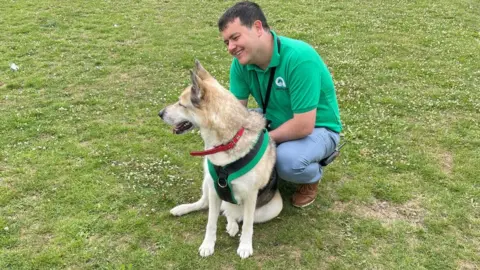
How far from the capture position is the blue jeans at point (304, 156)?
14.3 feet

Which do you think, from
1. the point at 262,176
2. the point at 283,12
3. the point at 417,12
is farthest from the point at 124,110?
the point at 417,12

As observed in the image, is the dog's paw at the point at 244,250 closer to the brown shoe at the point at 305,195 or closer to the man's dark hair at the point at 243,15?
the brown shoe at the point at 305,195

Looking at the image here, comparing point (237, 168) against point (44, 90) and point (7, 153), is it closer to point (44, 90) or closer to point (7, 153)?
point (7, 153)

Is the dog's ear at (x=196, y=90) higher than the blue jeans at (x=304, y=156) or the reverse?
higher

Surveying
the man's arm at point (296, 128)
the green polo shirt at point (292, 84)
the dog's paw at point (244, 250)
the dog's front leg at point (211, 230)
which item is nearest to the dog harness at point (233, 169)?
the dog's front leg at point (211, 230)

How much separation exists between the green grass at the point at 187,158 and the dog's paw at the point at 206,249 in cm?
8

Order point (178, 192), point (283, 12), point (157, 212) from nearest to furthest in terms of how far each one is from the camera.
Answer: point (157, 212)
point (178, 192)
point (283, 12)

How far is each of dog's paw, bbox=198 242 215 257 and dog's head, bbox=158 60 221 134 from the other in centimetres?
125

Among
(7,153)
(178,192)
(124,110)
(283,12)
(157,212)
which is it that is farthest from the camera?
(283,12)

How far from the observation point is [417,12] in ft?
44.0

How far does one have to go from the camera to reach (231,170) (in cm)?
379

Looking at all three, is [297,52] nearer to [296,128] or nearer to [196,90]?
[296,128]

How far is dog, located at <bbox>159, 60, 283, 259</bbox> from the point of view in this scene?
3670mm

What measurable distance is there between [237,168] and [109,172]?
2429 millimetres
